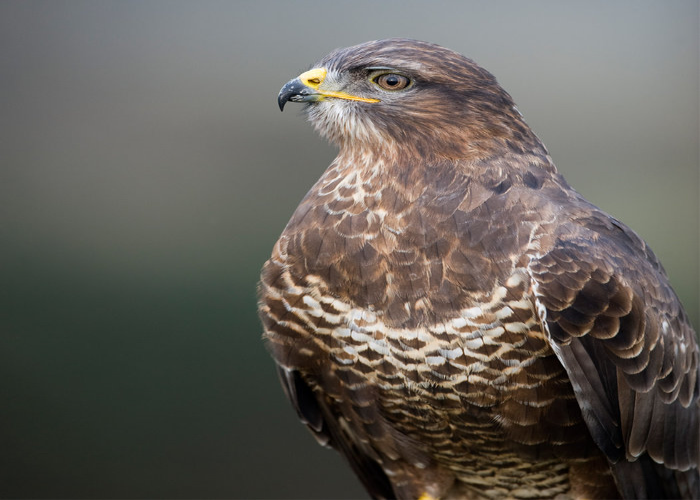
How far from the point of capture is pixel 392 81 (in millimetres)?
2412

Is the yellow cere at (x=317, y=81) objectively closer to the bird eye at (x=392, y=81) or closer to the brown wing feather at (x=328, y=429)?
the bird eye at (x=392, y=81)

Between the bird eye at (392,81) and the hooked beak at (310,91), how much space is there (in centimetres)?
6

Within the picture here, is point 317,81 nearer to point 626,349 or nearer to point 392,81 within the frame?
point 392,81

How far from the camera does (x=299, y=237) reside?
234 cm

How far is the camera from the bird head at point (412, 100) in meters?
2.35

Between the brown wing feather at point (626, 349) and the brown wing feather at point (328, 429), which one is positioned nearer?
the brown wing feather at point (626, 349)

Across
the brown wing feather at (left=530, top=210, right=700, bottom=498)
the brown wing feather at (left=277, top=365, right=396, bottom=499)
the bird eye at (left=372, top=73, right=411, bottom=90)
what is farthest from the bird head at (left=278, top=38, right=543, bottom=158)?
the brown wing feather at (left=277, top=365, right=396, bottom=499)

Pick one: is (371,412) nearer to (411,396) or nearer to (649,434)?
(411,396)

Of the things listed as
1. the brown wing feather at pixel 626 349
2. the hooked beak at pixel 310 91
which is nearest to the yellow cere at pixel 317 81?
the hooked beak at pixel 310 91

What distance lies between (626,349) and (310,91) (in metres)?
1.22

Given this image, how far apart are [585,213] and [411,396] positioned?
744mm

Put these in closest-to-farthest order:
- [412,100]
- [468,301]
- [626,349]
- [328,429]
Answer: [468,301] → [626,349] → [412,100] → [328,429]

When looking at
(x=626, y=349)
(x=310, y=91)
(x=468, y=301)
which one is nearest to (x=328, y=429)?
(x=468, y=301)

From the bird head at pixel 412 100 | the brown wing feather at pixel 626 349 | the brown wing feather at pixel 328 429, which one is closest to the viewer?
the brown wing feather at pixel 626 349
